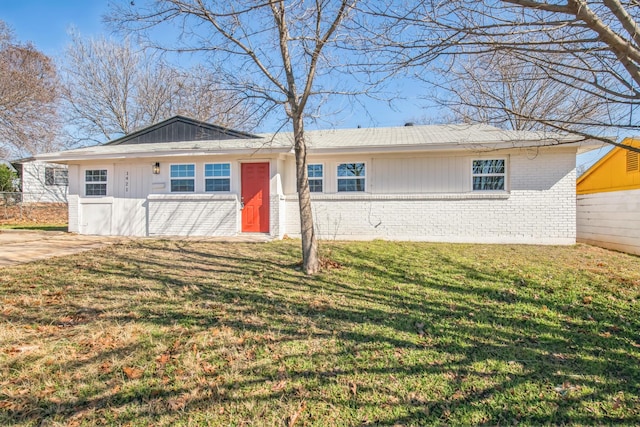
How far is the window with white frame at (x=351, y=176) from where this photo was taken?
10.4 m

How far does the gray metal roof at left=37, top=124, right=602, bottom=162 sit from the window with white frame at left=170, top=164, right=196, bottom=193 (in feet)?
2.17

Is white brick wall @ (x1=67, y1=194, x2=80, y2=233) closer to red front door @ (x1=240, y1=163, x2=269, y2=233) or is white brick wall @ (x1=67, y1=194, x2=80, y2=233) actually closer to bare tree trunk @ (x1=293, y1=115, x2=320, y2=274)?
red front door @ (x1=240, y1=163, x2=269, y2=233)

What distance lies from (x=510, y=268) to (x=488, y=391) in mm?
4470

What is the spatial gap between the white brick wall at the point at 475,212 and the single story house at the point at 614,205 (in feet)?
3.53

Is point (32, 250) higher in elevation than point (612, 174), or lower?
lower

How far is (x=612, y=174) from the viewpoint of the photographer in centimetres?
1020

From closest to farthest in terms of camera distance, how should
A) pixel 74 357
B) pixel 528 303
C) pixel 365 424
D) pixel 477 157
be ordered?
pixel 365 424, pixel 74 357, pixel 528 303, pixel 477 157

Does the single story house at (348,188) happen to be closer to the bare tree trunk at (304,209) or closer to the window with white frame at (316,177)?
the window with white frame at (316,177)

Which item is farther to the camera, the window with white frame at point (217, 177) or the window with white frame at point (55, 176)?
the window with white frame at point (55, 176)

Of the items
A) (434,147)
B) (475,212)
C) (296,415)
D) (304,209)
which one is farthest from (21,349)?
(475,212)

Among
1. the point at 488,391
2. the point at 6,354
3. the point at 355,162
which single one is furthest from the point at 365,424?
the point at 355,162

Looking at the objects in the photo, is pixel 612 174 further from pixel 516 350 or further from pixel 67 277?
pixel 67 277

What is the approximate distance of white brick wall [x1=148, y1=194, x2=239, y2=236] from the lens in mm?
10523

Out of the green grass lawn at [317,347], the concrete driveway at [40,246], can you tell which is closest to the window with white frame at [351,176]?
the green grass lawn at [317,347]
